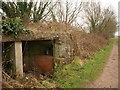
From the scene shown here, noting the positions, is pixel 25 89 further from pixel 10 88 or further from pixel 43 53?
pixel 43 53

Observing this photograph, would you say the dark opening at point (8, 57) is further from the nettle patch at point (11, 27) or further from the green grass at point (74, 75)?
the green grass at point (74, 75)

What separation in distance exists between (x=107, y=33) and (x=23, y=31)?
36957mm

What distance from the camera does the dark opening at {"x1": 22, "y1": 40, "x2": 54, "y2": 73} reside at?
543 inches

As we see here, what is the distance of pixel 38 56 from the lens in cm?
1435

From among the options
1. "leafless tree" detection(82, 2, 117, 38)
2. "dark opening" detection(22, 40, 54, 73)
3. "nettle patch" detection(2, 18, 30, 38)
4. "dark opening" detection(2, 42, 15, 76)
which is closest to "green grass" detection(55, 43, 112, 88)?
"dark opening" detection(22, 40, 54, 73)

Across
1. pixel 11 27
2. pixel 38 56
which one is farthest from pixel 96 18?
pixel 11 27

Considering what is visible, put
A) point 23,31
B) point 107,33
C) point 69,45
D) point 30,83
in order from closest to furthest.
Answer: point 30,83 → point 23,31 → point 69,45 → point 107,33

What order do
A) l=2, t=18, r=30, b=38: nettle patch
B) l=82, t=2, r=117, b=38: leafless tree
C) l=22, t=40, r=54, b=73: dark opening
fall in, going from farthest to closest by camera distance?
l=82, t=2, r=117, b=38: leafless tree → l=22, t=40, r=54, b=73: dark opening → l=2, t=18, r=30, b=38: nettle patch

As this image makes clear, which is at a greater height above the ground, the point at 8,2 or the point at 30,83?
the point at 8,2

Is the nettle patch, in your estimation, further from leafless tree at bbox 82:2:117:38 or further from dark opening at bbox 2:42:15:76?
leafless tree at bbox 82:2:117:38

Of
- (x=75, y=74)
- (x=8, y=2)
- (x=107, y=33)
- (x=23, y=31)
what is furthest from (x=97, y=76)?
(x=107, y=33)

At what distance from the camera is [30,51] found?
14320 mm

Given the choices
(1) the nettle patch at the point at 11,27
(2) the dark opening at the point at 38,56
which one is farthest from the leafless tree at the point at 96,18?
(1) the nettle patch at the point at 11,27

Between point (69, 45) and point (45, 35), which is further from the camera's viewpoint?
point (69, 45)
